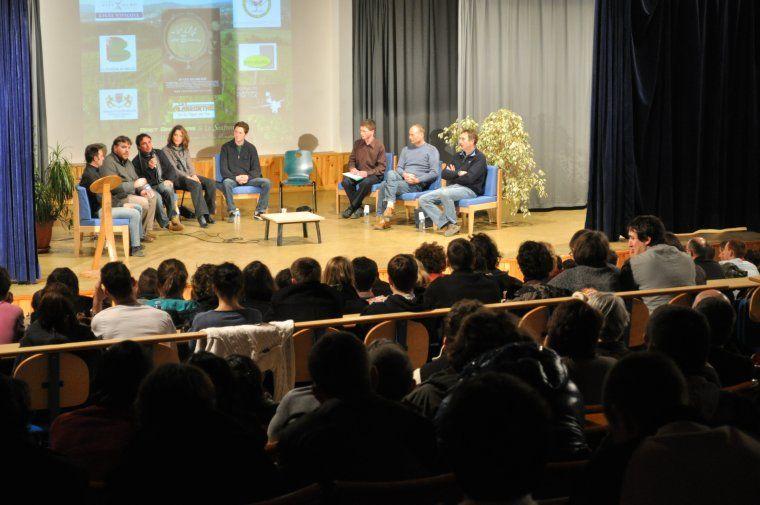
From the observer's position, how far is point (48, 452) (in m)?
2.21

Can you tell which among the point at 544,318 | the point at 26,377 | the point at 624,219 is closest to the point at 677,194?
the point at 624,219

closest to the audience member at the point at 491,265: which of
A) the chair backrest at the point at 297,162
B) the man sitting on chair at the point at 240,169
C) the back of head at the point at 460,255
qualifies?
the back of head at the point at 460,255

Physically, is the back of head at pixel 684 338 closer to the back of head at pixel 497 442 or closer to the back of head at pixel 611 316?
the back of head at pixel 611 316

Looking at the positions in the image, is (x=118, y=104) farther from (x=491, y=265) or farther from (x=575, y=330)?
(x=575, y=330)

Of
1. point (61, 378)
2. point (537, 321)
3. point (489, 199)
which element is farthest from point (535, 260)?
point (489, 199)

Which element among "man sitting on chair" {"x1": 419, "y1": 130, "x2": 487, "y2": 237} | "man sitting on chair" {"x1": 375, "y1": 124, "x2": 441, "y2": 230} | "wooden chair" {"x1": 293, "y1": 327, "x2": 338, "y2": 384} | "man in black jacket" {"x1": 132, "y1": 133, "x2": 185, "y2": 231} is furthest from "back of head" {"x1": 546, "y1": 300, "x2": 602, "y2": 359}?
"man in black jacket" {"x1": 132, "y1": 133, "x2": 185, "y2": 231}

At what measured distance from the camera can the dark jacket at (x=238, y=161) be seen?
34.3 ft

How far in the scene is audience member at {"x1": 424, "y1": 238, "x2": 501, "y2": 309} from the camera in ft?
15.5

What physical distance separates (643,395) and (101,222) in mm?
6351

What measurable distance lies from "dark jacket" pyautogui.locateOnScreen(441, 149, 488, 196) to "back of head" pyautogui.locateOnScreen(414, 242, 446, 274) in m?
4.21

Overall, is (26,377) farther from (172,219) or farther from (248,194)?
(248,194)

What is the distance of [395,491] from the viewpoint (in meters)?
2.26

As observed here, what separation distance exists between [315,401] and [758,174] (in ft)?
25.1

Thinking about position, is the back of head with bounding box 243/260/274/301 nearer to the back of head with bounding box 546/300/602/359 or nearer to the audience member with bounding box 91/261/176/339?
the audience member with bounding box 91/261/176/339
